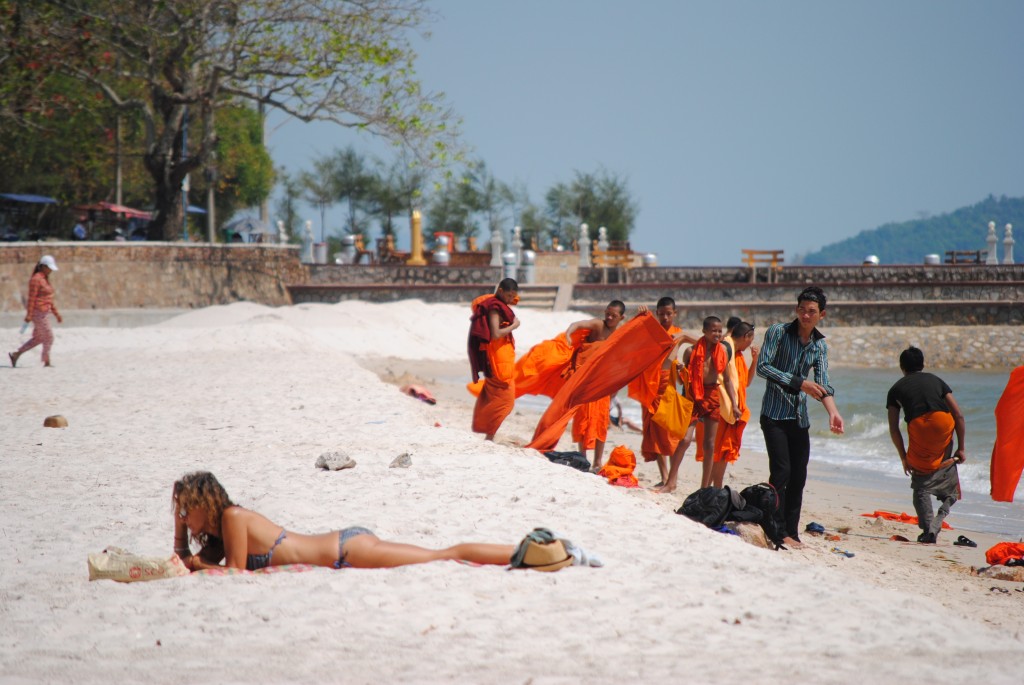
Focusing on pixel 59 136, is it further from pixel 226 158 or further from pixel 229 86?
pixel 229 86

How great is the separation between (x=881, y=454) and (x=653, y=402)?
6188 mm

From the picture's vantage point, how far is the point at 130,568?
523 centimetres

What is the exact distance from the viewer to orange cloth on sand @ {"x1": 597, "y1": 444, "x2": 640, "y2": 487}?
905cm

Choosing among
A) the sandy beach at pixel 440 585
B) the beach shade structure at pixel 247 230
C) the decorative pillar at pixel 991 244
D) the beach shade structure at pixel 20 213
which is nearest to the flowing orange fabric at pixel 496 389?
the sandy beach at pixel 440 585

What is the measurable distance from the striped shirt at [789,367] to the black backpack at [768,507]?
1.57ft

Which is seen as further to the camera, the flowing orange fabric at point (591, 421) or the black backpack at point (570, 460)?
the flowing orange fabric at point (591, 421)

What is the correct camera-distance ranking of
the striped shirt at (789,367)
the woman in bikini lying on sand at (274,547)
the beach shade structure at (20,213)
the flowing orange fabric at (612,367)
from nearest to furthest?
the woman in bikini lying on sand at (274,547)
the striped shirt at (789,367)
the flowing orange fabric at (612,367)
the beach shade structure at (20,213)

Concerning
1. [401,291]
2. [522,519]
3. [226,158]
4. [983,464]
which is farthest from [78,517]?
[226,158]

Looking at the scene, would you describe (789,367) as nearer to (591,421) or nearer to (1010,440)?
(1010,440)

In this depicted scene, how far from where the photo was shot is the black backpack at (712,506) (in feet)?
23.6

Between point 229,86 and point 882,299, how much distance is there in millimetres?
21521

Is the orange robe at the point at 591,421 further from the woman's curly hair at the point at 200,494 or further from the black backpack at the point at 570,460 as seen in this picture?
the woman's curly hair at the point at 200,494

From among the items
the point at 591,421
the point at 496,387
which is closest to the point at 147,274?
the point at 496,387

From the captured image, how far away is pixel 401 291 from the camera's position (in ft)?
117
